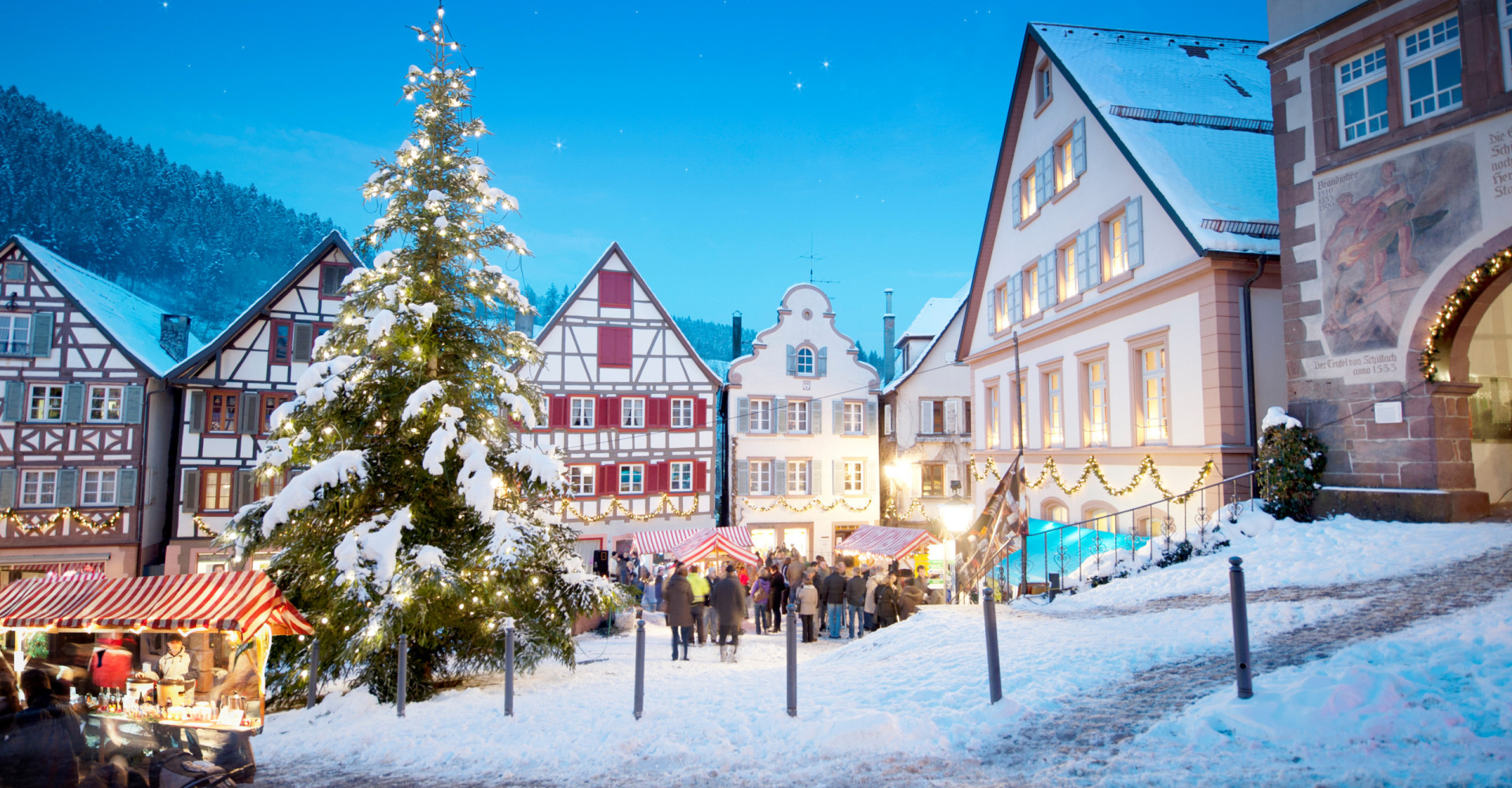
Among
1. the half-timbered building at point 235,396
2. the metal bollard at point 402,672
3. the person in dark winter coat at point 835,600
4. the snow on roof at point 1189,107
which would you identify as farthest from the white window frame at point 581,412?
the metal bollard at point 402,672

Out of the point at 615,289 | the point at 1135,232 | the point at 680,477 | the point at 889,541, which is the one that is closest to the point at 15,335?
the point at 615,289

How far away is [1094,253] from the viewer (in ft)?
54.1

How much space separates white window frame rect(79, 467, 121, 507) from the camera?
24000 millimetres

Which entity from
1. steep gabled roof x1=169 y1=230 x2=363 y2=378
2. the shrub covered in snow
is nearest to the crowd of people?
the shrub covered in snow

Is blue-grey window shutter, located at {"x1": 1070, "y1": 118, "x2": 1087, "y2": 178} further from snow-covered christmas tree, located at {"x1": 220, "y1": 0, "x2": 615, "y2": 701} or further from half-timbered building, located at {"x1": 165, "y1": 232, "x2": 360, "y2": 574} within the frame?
half-timbered building, located at {"x1": 165, "y1": 232, "x2": 360, "y2": 574}

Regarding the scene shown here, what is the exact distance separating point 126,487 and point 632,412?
15.7 metres

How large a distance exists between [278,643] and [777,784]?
21.4 feet

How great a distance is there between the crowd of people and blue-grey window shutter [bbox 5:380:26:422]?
21.9 metres

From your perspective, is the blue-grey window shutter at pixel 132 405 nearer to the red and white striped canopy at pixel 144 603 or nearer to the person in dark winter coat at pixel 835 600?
the red and white striped canopy at pixel 144 603

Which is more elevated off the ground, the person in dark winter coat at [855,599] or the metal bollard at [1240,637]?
the metal bollard at [1240,637]

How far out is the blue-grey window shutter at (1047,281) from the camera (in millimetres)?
18297

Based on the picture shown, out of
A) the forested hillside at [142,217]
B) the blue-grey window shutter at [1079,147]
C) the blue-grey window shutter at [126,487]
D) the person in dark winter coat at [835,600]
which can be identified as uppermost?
the forested hillside at [142,217]

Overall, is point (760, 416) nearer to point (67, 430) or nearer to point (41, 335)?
point (67, 430)

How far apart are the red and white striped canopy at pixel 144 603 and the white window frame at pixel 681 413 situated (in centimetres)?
2342
